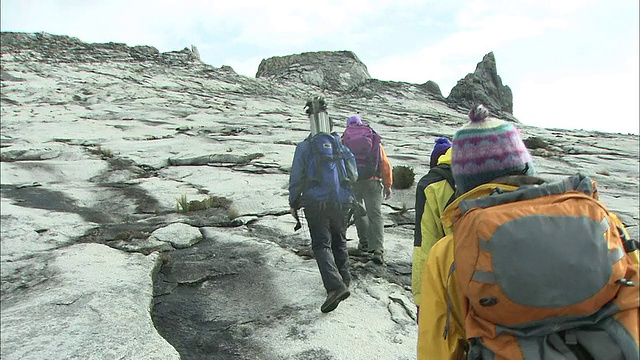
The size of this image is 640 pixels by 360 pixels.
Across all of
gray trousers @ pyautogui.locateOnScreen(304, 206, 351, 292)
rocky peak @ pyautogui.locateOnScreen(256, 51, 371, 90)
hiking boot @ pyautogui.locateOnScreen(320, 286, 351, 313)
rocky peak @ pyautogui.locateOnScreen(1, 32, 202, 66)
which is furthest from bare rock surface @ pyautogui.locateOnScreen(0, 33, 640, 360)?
rocky peak @ pyautogui.locateOnScreen(256, 51, 371, 90)

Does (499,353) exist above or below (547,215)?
below

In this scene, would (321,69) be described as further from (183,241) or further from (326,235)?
(326,235)

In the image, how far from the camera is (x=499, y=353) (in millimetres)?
1675

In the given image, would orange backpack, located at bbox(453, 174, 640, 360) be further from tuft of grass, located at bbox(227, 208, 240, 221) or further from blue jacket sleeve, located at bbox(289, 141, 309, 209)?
tuft of grass, located at bbox(227, 208, 240, 221)

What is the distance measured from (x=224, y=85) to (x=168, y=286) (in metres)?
29.3

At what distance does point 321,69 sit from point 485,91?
47.8ft

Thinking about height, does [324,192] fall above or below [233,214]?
above

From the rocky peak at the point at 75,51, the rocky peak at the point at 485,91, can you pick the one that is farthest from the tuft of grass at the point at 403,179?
the rocky peak at the point at 75,51

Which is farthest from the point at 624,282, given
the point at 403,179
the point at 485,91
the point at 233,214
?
the point at 485,91

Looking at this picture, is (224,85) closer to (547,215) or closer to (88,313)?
(88,313)

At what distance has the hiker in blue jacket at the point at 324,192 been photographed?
16.0ft

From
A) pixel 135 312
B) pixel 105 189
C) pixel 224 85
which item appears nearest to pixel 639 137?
pixel 224 85

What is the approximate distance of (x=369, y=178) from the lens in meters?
6.50

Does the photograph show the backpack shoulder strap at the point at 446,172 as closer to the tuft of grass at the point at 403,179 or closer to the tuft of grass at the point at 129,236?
the tuft of grass at the point at 129,236
